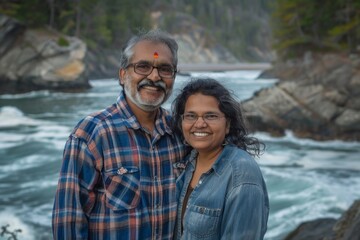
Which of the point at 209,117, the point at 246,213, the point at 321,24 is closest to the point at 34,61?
the point at 321,24

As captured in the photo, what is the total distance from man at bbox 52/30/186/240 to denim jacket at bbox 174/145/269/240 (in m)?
0.26

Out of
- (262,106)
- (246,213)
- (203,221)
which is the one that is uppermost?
(246,213)

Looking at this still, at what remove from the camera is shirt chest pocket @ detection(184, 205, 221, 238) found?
2.19m

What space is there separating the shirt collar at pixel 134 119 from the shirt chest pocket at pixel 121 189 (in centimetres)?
26

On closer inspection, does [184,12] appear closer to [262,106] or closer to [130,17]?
[130,17]

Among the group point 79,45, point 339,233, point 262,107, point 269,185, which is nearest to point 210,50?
point 79,45

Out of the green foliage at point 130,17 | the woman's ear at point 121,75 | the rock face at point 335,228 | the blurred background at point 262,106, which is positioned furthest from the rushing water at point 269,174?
the green foliage at point 130,17

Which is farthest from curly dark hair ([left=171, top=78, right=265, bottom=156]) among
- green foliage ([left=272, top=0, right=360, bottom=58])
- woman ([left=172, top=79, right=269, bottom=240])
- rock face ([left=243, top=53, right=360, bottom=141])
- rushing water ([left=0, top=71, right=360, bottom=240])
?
green foliage ([left=272, top=0, right=360, bottom=58])

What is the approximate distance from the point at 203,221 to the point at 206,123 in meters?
0.54

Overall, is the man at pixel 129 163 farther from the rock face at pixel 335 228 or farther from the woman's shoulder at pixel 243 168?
the rock face at pixel 335 228

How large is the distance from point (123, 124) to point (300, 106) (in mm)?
15824

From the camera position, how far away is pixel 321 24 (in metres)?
29.5

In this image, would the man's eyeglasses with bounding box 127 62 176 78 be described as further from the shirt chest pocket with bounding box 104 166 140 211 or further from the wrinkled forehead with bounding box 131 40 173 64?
the shirt chest pocket with bounding box 104 166 140 211

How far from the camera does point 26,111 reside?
2372 centimetres
